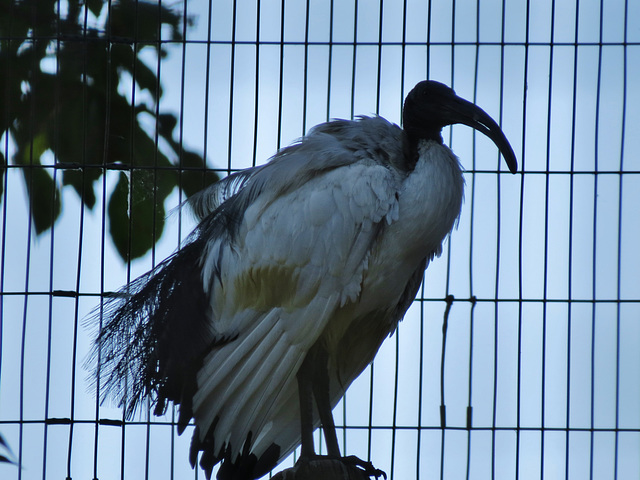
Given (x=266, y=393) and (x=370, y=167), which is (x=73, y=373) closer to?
(x=266, y=393)

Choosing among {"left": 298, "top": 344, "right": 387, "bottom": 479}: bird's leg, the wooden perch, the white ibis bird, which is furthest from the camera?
{"left": 298, "top": 344, "right": 387, "bottom": 479}: bird's leg

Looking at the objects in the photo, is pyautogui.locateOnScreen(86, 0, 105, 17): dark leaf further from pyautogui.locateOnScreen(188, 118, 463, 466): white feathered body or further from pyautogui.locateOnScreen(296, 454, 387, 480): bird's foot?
pyautogui.locateOnScreen(296, 454, 387, 480): bird's foot

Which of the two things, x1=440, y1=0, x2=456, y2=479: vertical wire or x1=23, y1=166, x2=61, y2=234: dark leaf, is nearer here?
x1=440, y1=0, x2=456, y2=479: vertical wire

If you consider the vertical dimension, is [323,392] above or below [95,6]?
below

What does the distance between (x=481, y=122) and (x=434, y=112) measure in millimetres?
150

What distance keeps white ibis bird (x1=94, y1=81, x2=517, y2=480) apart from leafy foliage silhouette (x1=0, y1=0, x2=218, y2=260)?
0.28m

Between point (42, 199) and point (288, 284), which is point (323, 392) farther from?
point (42, 199)

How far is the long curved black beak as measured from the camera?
2.60m

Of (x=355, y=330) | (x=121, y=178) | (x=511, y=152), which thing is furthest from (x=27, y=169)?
(x=511, y=152)

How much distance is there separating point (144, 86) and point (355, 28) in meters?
0.90

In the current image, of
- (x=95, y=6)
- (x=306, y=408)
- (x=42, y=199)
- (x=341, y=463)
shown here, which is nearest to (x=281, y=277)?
(x=306, y=408)

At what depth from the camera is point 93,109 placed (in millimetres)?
3215

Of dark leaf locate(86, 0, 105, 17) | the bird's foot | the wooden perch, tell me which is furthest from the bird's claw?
dark leaf locate(86, 0, 105, 17)

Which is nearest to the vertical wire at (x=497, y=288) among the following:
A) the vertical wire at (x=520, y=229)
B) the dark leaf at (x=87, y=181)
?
the vertical wire at (x=520, y=229)
